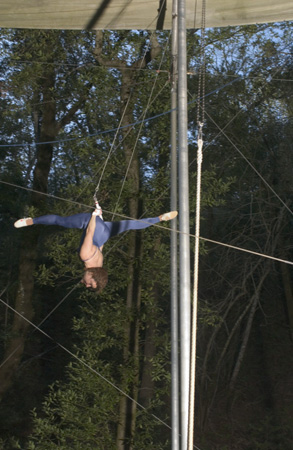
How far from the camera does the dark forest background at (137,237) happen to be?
5219 mm

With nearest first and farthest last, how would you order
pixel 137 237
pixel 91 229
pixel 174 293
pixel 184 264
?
pixel 184 264 < pixel 91 229 < pixel 174 293 < pixel 137 237

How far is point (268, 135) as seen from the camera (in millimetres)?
7211

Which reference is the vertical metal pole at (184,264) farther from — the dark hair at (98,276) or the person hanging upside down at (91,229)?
the dark hair at (98,276)

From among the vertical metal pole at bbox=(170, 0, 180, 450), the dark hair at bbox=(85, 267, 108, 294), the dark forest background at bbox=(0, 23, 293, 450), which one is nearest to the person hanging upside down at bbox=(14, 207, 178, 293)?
the dark hair at bbox=(85, 267, 108, 294)

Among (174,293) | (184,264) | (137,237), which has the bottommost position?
(184,264)

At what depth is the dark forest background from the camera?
17.1 feet

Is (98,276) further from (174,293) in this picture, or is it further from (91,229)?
(174,293)

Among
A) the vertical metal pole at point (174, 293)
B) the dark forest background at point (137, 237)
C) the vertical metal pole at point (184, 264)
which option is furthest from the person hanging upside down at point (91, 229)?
the dark forest background at point (137, 237)

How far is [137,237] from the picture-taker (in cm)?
555

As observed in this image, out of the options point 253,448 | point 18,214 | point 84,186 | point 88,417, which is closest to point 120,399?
point 88,417

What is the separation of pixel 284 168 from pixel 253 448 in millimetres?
3477

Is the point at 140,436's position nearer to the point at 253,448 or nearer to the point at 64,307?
the point at 253,448

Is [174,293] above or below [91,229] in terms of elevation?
below

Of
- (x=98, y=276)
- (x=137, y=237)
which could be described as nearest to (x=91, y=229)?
(x=98, y=276)
